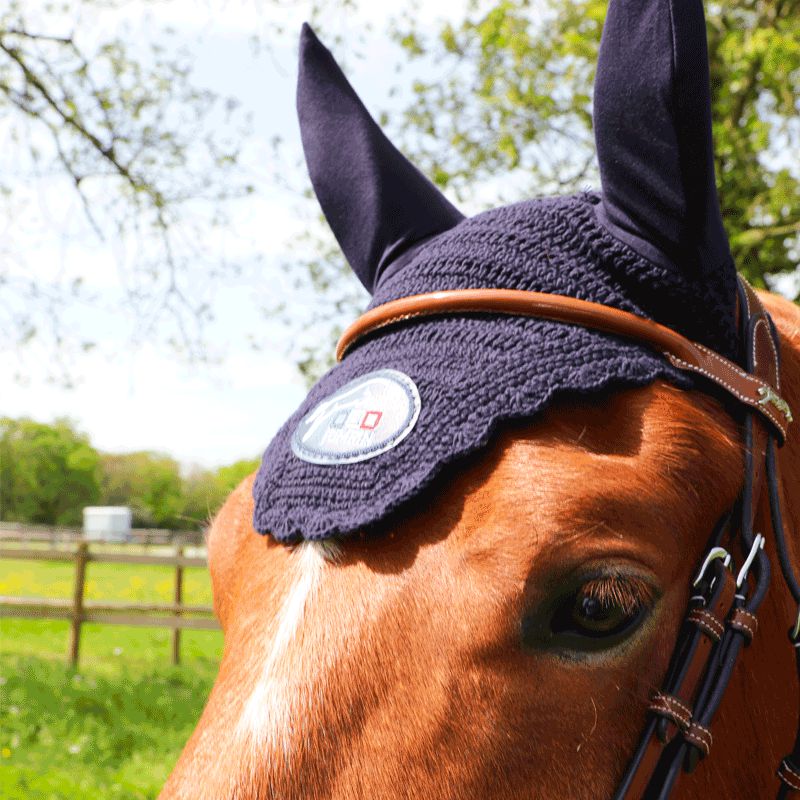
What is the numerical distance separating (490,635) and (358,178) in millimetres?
1230

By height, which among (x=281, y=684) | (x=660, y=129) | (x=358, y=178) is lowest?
(x=281, y=684)

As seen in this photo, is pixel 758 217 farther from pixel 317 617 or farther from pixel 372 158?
pixel 317 617

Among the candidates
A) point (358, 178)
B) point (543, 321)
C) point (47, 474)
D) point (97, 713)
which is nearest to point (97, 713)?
point (97, 713)

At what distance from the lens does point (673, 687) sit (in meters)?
1.34

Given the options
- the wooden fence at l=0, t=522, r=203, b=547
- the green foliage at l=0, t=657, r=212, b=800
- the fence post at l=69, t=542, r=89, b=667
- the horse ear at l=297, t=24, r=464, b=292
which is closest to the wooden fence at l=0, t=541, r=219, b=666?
the fence post at l=69, t=542, r=89, b=667

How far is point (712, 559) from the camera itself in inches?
56.3

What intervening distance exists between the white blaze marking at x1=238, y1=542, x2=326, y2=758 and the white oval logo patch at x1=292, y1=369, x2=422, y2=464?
0.17 meters

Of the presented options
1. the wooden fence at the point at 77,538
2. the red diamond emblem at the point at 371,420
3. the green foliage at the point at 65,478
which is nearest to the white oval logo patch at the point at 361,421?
the red diamond emblem at the point at 371,420

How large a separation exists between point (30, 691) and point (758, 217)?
836 centimetres

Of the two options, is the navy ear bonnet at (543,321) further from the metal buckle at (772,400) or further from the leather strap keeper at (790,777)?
the leather strap keeper at (790,777)

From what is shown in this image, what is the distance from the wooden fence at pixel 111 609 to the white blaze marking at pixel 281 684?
1058 centimetres

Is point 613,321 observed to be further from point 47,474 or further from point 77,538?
point 47,474

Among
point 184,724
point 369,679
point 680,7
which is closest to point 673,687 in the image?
point 369,679

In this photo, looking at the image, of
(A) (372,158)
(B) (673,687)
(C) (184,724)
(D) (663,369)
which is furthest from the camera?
(C) (184,724)
